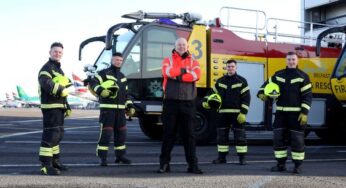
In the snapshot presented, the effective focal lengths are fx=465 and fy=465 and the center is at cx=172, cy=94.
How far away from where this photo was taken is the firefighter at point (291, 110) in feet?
22.4

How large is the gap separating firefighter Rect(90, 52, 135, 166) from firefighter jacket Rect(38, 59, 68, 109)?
812 millimetres

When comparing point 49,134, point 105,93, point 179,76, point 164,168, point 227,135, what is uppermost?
point 179,76

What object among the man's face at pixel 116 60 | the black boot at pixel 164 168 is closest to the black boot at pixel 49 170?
the black boot at pixel 164 168

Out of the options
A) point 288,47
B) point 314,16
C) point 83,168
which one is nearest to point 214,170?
point 83,168

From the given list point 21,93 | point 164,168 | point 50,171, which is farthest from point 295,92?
point 21,93

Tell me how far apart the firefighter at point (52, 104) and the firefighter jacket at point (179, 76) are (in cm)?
137

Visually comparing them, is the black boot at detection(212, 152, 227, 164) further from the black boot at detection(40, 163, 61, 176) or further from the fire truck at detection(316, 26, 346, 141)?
the fire truck at detection(316, 26, 346, 141)

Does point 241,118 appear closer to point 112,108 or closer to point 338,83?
point 112,108

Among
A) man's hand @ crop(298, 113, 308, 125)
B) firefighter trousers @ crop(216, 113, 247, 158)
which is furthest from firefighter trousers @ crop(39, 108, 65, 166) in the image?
man's hand @ crop(298, 113, 308, 125)

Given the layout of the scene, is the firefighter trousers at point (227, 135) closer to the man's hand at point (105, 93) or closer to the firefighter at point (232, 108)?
the firefighter at point (232, 108)

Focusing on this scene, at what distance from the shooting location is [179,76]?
6.32 metres

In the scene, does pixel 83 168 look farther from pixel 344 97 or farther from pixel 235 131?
pixel 344 97

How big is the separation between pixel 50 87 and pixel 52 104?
289mm

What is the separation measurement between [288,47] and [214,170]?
6.12m
